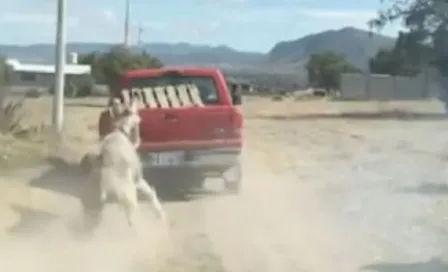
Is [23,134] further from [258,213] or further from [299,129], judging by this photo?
[299,129]

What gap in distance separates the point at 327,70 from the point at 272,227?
82.1m

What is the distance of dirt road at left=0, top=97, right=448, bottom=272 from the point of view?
1210 cm

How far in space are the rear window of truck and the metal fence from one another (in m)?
53.0

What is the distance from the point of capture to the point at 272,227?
588 inches

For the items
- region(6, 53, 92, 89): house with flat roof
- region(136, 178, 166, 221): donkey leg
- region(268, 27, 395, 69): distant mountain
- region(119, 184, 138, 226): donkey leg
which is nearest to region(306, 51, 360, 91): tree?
region(6, 53, 92, 89): house with flat roof

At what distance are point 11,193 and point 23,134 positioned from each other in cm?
857

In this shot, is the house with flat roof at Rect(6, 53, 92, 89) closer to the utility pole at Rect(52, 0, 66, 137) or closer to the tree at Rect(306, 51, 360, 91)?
the tree at Rect(306, 51, 360, 91)

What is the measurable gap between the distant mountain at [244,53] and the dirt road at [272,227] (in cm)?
504

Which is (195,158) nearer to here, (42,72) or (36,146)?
(36,146)

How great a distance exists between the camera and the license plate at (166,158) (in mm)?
18109

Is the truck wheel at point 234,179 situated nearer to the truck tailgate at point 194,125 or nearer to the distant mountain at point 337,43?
the truck tailgate at point 194,125

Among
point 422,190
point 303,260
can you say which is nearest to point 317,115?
point 422,190

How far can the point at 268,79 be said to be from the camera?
242 feet

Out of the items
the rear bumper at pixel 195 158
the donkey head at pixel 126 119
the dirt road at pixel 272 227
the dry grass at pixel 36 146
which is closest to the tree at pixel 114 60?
the dry grass at pixel 36 146
